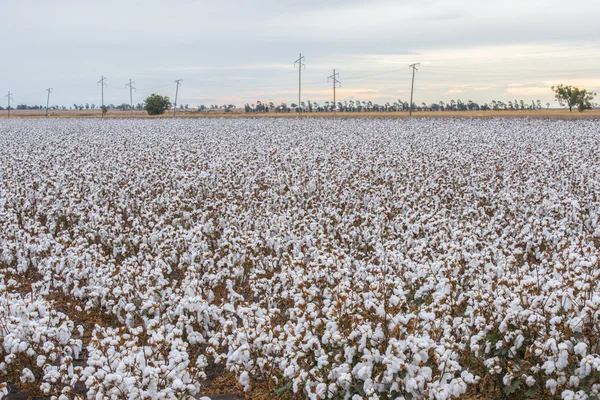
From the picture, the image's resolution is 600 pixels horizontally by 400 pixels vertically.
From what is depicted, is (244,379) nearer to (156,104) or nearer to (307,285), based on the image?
(307,285)

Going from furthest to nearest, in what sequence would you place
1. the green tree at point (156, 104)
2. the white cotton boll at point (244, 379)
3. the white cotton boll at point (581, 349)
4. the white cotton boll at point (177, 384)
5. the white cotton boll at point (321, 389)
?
the green tree at point (156, 104)
the white cotton boll at point (244, 379)
the white cotton boll at point (581, 349)
the white cotton boll at point (321, 389)
the white cotton boll at point (177, 384)

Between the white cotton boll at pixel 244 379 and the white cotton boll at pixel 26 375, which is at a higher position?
the white cotton boll at pixel 244 379

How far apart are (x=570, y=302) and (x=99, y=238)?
10.6 metres

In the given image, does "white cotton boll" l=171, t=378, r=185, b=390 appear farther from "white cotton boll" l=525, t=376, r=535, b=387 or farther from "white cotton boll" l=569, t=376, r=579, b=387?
"white cotton boll" l=569, t=376, r=579, b=387

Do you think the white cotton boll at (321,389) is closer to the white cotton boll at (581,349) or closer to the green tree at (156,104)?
the white cotton boll at (581,349)

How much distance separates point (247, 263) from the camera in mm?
11039

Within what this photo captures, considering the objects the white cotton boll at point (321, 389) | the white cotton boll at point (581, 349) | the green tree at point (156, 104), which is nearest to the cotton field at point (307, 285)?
the white cotton boll at point (581, 349)

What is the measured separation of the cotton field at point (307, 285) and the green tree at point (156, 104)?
383ft

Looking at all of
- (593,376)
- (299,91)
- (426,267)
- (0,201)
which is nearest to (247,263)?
(426,267)

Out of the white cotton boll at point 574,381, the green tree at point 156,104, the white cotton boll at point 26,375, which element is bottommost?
the white cotton boll at point 26,375

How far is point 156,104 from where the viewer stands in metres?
136

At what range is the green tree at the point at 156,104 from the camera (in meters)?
135

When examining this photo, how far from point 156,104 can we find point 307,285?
135 meters

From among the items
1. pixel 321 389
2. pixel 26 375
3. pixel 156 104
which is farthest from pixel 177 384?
pixel 156 104
